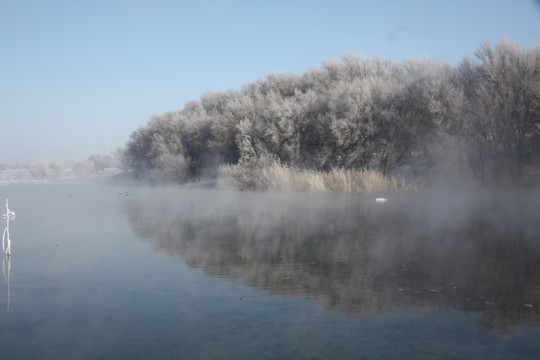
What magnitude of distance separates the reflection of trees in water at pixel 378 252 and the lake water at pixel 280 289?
35mm

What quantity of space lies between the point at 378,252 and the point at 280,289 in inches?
→ 112

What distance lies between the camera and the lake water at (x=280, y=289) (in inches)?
195

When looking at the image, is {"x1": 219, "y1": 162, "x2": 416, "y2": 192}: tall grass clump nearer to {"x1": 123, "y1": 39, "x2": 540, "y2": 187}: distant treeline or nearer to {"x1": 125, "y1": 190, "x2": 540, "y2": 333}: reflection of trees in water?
{"x1": 123, "y1": 39, "x2": 540, "y2": 187}: distant treeline

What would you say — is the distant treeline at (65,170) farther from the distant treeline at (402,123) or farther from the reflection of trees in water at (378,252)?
the reflection of trees in water at (378,252)

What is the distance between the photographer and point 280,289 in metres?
6.87

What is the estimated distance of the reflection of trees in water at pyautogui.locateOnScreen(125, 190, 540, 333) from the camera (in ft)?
20.5

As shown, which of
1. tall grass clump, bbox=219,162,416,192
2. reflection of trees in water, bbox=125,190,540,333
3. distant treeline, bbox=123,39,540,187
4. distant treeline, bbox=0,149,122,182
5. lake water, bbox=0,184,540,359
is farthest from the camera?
distant treeline, bbox=0,149,122,182

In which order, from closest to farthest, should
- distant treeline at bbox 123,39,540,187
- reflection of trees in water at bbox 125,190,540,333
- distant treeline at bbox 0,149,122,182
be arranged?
reflection of trees in water at bbox 125,190,540,333 < distant treeline at bbox 123,39,540,187 < distant treeline at bbox 0,149,122,182

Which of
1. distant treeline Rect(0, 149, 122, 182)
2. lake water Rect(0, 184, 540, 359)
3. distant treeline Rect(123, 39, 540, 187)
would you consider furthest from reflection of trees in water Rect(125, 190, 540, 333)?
distant treeline Rect(0, 149, 122, 182)

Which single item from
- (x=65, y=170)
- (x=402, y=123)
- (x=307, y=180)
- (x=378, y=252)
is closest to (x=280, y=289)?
(x=378, y=252)

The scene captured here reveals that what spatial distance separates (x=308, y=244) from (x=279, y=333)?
499cm

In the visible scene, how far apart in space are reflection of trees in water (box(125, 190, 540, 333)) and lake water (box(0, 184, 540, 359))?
0.04 meters

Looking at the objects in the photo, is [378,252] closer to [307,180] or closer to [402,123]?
[307,180]

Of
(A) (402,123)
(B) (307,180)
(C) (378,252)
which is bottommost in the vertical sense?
(C) (378,252)
